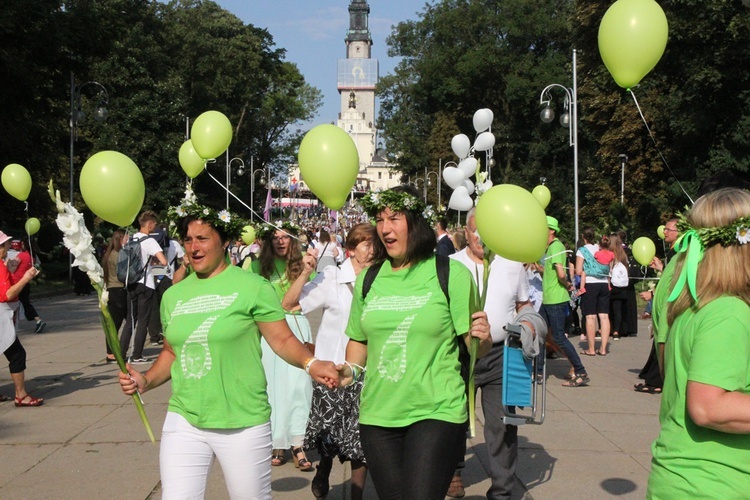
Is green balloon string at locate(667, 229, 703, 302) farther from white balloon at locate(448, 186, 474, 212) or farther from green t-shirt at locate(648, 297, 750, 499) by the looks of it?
white balloon at locate(448, 186, 474, 212)

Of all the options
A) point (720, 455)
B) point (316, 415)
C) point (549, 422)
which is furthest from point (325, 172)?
point (549, 422)

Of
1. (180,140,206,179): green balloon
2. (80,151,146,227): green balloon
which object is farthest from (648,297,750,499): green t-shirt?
(180,140,206,179): green balloon

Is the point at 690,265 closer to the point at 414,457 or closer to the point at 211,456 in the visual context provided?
the point at 414,457

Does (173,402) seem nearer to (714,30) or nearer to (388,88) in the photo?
(714,30)

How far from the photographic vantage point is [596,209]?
41.7 meters

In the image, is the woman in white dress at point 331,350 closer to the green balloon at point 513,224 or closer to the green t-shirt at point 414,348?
the green t-shirt at point 414,348

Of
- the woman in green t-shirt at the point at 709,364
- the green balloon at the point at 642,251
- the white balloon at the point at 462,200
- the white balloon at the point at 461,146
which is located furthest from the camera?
the green balloon at the point at 642,251

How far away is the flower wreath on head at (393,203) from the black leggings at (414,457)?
103 centimetres

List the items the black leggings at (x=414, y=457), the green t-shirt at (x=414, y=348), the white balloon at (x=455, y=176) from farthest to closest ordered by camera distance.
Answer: the white balloon at (x=455, y=176) → the green t-shirt at (x=414, y=348) → the black leggings at (x=414, y=457)

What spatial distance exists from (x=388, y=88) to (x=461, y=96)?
10061 mm

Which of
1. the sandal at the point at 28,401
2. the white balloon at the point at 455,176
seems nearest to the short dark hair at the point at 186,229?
the white balloon at the point at 455,176

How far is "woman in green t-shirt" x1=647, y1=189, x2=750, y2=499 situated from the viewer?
2.51m

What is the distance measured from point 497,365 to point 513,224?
1.95m

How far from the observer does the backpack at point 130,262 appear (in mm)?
11172
